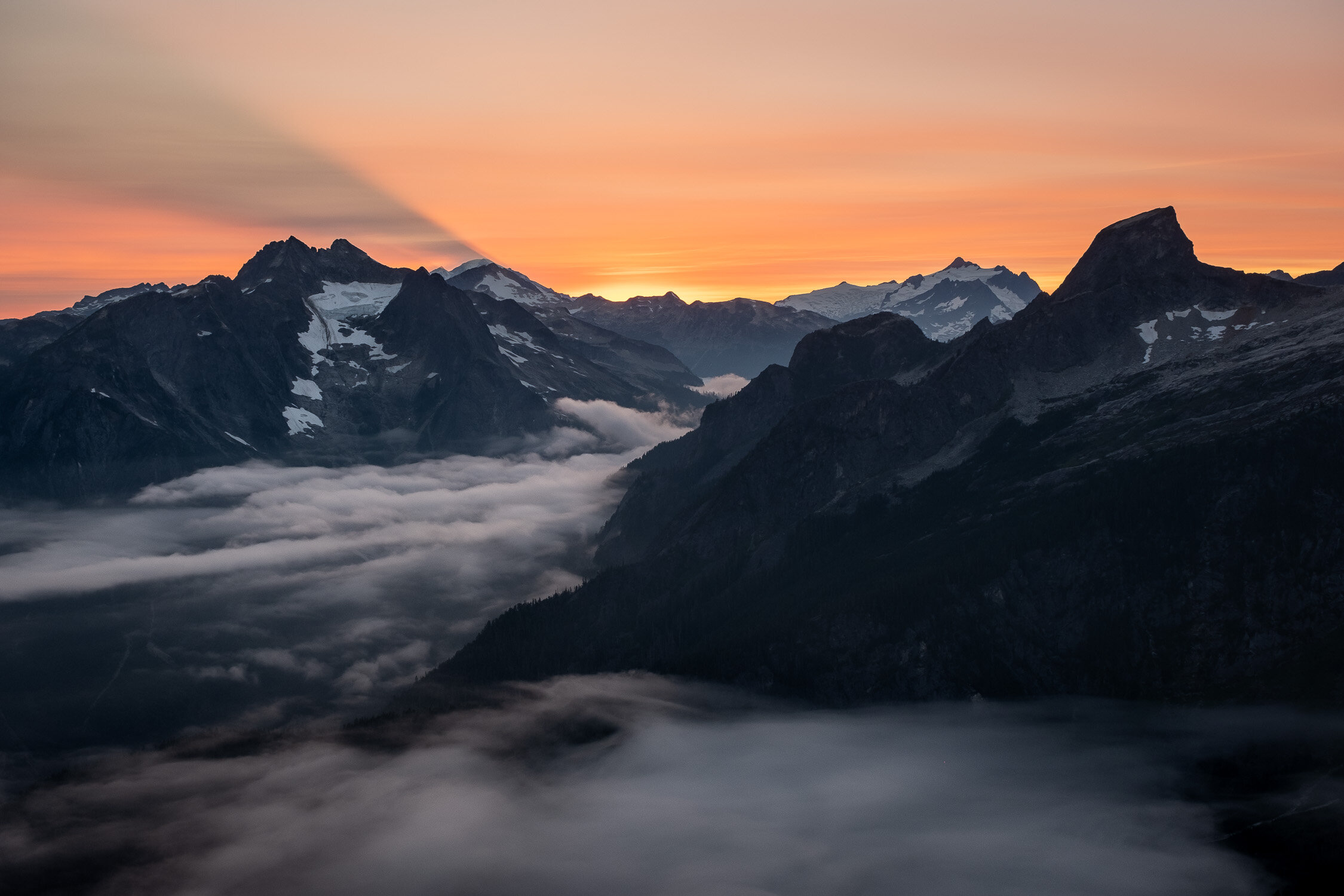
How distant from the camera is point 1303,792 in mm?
181875

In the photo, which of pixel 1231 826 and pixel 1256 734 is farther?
pixel 1256 734

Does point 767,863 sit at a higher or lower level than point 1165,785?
lower

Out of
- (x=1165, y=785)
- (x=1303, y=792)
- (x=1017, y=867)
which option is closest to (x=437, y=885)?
(x=1017, y=867)

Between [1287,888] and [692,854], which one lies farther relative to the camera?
[692,854]

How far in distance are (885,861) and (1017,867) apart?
22.7m

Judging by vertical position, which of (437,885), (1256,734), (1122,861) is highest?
(1256,734)

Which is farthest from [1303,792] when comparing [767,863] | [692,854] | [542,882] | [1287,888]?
[542,882]

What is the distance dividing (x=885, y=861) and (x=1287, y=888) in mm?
62781

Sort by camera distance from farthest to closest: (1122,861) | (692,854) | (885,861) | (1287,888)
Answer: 1. (692,854)
2. (885,861)
3. (1122,861)
4. (1287,888)

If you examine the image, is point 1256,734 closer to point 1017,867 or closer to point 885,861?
point 1017,867

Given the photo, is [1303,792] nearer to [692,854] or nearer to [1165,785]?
[1165,785]

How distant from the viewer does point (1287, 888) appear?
6314 inches

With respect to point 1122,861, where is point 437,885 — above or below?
below

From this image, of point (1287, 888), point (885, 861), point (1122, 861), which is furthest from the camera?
point (885, 861)
